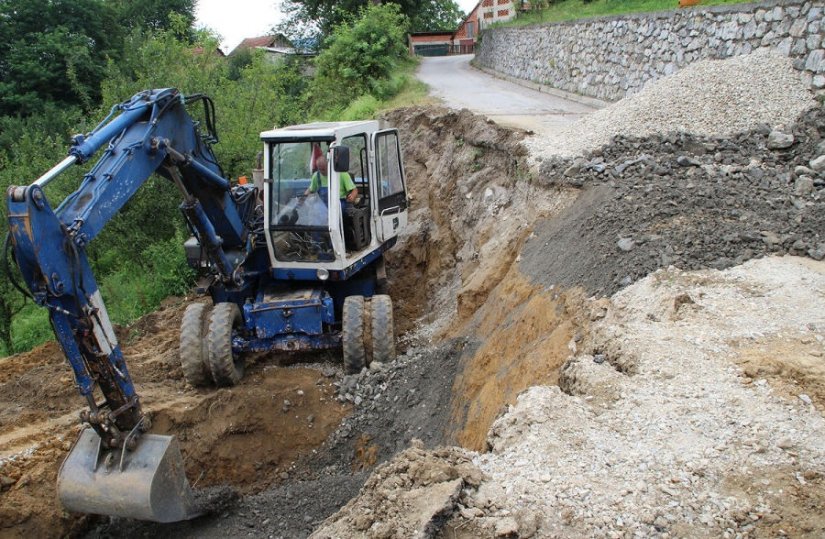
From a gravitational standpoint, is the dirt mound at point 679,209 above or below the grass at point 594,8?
below

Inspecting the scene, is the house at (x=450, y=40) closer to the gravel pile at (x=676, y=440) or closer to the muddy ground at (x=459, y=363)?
the muddy ground at (x=459, y=363)

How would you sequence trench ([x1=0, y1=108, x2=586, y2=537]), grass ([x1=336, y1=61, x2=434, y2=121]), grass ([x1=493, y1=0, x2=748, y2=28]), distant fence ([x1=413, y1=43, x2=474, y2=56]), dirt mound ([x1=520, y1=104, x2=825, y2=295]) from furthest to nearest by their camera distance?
distant fence ([x1=413, y1=43, x2=474, y2=56])
grass ([x1=336, y1=61, x2=434, y2=121])
grass ([x1=493, y1=0, x2=748, y2=28])
dirt mound ([x1=520, y1=104, x2=825, y2=295])
trench ([x1=0, y1=108, x2=586, y2=537])

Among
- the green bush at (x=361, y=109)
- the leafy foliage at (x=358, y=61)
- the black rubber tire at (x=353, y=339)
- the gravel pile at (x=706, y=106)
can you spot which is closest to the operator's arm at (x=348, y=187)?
the black rubber tire at (x=353, y=339)

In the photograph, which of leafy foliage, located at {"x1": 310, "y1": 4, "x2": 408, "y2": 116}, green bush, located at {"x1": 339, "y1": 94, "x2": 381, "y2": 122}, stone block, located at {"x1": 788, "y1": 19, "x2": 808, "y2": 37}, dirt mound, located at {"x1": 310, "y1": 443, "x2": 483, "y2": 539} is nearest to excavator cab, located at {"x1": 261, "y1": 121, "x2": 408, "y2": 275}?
dirt mound, located at {"x1": 310, "y1": 443, "x2": 483, "y2": 539}

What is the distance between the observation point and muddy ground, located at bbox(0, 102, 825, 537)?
5.52 m

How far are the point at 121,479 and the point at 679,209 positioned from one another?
5693 mm

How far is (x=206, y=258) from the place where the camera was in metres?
7.52

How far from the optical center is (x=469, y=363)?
643 centimetres

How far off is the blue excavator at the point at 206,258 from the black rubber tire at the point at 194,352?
0.02 metres

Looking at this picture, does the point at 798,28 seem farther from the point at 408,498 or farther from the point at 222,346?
the point at 408,498

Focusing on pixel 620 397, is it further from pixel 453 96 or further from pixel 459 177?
pixel 453 96

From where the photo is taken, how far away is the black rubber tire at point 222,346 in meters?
7.08

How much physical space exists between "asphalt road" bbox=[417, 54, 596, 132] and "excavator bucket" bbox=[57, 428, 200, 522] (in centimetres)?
879

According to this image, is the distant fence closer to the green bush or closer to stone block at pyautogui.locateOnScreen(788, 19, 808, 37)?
the green bush
